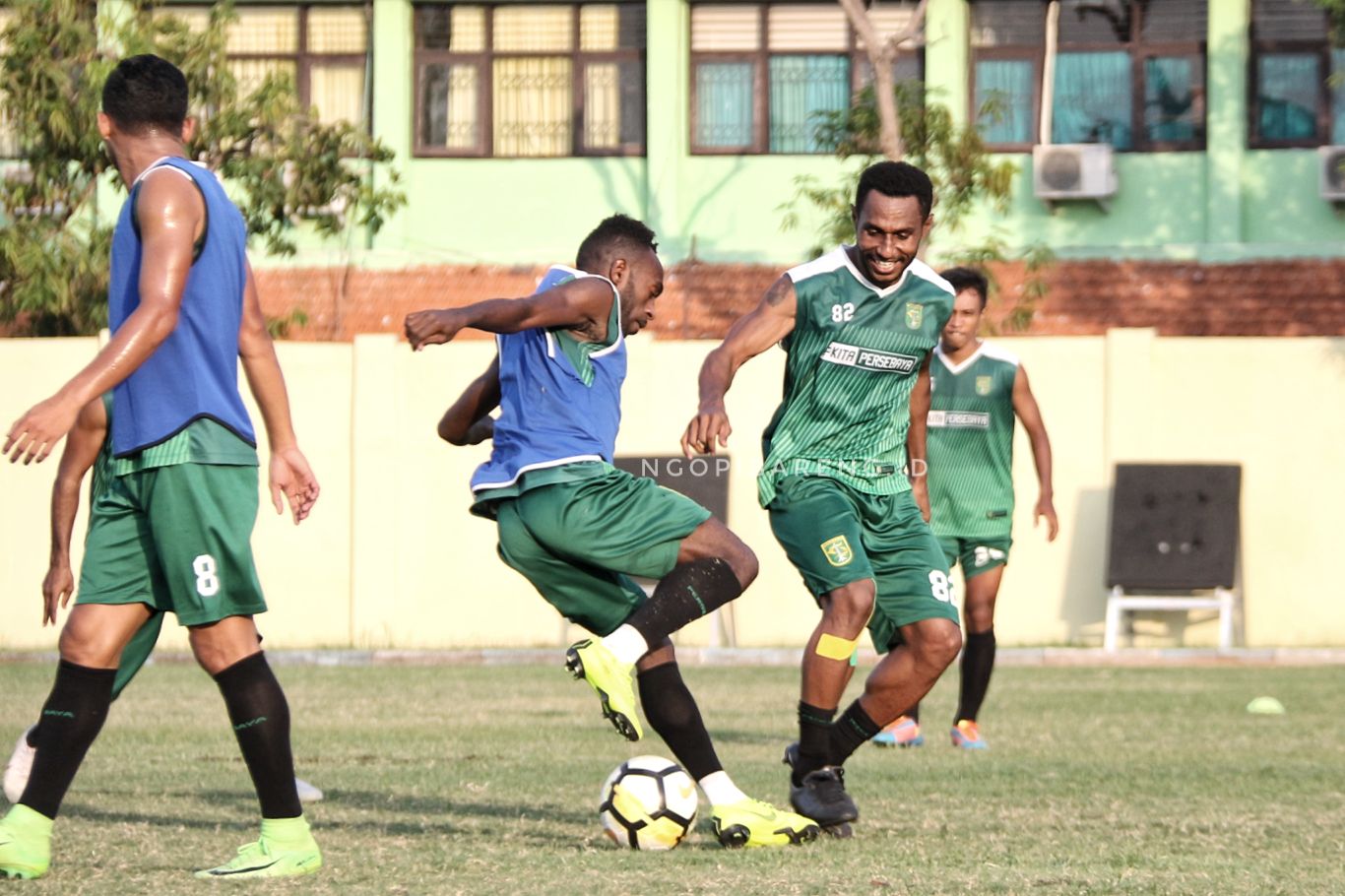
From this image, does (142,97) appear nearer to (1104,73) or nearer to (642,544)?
(642,544)

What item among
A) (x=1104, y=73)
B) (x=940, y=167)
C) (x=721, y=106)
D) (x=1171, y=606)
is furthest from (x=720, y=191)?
(x=1171, y=606)

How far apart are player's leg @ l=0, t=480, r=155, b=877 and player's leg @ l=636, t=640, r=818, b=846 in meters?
1.55

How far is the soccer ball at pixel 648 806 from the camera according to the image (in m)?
6.81

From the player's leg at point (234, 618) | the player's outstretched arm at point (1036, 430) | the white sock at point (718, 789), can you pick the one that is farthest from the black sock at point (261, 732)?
the player's outstretched arm at point (1036, 430)

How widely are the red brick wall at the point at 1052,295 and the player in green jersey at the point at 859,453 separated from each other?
46.8 feet

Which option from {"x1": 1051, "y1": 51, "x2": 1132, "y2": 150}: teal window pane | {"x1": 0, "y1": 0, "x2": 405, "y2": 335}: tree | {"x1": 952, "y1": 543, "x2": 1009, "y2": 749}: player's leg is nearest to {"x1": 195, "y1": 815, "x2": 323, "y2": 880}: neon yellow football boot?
{"x1": 952, "y1": 543, "x2": 1009, "y2": 749}: player's leg

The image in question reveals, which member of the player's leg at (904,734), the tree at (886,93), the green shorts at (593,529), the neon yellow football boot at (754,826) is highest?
the tree at (886,93)

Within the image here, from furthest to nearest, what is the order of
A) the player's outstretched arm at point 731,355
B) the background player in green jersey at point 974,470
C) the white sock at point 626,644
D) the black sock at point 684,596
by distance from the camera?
1. the background player in green jersey at point 974,470
2. the player's outstretched arm at point 731,355
3. the black sock at point 684,596
4. the white sock at point 626,644

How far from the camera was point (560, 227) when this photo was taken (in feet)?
82.6

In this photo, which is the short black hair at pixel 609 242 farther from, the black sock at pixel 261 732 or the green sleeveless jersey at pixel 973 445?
the green sleeveless jersey at pixel 973 445

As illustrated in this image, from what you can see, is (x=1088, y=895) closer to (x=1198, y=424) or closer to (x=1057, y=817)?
(x=1057, y=817)

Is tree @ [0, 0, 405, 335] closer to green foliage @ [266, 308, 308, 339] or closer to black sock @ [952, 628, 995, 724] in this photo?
green foliage @ [266, 308, 308, 339]

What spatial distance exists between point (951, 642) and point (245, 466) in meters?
2.53

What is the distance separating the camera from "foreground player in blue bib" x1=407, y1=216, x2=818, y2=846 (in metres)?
6.66
